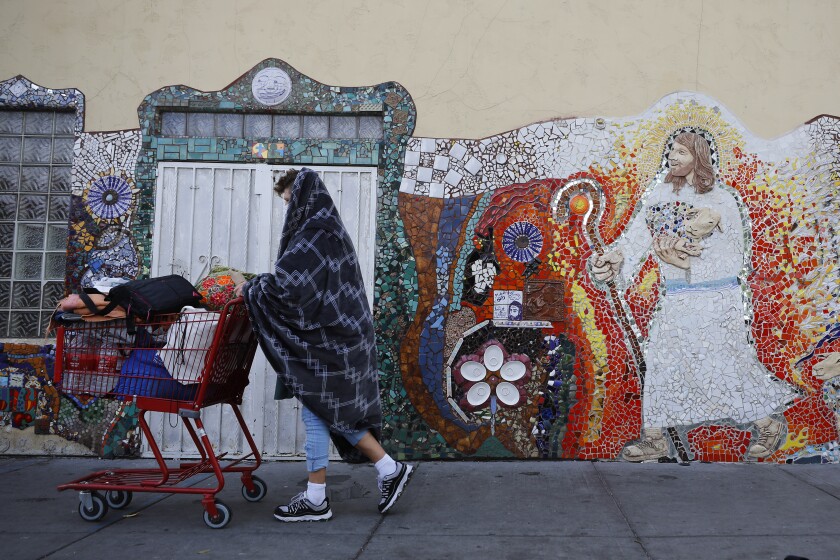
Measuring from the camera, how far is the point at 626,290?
5785 mm

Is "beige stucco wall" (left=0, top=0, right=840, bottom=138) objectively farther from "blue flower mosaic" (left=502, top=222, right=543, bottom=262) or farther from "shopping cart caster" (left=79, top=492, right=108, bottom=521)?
"shopping cart caster" (left=79, top=492, right=108, bottom=521)

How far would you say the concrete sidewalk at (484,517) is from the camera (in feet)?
12.3

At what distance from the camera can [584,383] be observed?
225 inches

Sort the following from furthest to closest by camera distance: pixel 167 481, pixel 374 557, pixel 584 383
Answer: pixel 584 383, pixel 167 481, pixel 374 557

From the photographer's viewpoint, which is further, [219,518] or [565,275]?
[565,275]

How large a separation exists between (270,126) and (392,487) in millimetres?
3179

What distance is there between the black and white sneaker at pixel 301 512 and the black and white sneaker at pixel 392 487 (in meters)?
0.35

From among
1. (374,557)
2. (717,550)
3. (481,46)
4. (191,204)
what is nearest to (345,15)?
(481,46)

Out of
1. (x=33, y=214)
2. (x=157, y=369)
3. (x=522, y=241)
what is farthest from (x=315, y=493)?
(x=33, y=214)

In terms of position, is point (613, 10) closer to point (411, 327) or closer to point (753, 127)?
point (753, 127)

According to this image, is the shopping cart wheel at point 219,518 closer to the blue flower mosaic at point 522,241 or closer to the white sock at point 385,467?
the white sock at point 385,467

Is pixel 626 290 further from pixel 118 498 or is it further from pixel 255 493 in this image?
pixel 118 498

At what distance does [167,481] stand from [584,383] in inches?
122

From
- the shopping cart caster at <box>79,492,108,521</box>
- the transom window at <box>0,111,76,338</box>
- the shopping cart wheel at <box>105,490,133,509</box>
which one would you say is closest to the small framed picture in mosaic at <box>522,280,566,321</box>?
the shopping cart wheel at <box>105,490,133,509</box>
